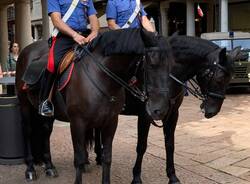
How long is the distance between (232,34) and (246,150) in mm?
11016

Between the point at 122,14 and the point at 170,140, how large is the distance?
169 centimetres

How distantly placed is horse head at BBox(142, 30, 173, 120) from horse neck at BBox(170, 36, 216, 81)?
75cm

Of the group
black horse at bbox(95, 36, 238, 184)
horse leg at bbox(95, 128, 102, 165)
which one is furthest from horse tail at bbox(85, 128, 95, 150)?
black horse at bbox(95, 36, 238, 184)

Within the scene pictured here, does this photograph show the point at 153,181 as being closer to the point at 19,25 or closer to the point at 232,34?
the point at 232,34

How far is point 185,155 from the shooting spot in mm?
7582

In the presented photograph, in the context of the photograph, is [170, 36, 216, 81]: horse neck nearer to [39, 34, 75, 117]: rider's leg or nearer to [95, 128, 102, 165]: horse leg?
[39, 34, 75, 117]: rider's leg

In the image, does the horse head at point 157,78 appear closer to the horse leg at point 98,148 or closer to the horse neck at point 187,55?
the horse neck at point 187,55

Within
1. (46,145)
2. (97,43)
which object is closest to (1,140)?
(46,145)

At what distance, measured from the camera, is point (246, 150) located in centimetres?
777

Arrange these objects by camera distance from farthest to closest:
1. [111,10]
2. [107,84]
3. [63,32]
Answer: [111,10]
[63,32]
[107,84]

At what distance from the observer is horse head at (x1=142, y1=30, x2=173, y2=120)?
14.1 ft

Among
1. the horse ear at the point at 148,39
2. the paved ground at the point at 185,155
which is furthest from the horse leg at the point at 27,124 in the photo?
the horse ear at the point at 148,39

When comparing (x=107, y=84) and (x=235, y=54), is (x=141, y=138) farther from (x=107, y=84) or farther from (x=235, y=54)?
(x=235, y=54)

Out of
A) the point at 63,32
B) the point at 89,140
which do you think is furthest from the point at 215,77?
the point at 89,140
